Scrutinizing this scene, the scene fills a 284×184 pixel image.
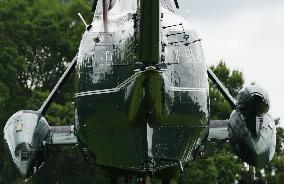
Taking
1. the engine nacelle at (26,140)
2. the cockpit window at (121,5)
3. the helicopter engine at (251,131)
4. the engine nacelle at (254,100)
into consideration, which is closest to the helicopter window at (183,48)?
the cockpit window at (121,5)

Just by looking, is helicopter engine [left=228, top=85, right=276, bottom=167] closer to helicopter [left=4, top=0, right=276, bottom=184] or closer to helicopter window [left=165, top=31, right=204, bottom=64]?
helicopter [left=4, top=0, right=276, bottom=184]

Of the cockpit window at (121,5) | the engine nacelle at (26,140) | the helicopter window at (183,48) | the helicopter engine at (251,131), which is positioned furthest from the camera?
the engine nacelle at (26,140)

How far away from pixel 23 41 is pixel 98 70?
111 feet

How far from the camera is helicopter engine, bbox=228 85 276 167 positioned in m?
15.0

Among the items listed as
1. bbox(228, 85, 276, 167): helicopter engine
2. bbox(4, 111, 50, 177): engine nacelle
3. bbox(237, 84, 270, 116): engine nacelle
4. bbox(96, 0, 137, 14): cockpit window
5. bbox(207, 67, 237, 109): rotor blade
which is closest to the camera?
bbox(96, 0, 137, 14): cockpit window

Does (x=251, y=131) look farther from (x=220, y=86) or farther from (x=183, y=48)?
(x=220, y=86)

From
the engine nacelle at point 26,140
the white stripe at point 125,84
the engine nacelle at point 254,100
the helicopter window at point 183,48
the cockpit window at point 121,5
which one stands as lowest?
the engine nacelle at point 26,140

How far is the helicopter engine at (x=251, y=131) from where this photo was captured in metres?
15.0

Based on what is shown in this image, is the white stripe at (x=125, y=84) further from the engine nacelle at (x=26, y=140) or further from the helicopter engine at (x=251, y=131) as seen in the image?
the engine nacelle at (x=26, y=140)

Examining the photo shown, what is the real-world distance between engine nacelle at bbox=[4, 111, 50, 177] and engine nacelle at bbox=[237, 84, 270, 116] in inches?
170

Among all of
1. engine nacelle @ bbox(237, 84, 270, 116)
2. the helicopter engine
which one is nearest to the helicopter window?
engine nacelle @ bbox(237, 84, 270, 116)

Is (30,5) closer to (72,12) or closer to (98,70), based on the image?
(72,12)

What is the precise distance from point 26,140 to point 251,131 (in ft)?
14.6

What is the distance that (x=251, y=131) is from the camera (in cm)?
1598
